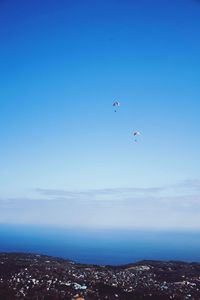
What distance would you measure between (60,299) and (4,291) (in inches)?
202

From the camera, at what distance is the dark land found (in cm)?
3062

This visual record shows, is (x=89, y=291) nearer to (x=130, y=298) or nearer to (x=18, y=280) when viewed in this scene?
(x=130, y=298)

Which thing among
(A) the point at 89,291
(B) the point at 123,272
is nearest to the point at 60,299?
(A) the point at 89,291

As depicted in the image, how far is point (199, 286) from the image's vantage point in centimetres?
3669

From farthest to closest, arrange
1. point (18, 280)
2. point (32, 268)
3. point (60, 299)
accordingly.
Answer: point (32, 268) < point (18, 280) < point (60, 299)

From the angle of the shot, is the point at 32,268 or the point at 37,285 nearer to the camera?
the point at 37,285

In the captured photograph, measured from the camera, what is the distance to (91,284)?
33688 mm

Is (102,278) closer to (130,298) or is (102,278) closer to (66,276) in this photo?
(66,276)

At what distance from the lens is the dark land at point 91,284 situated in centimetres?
3062

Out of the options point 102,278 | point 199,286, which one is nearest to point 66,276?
point 102,278

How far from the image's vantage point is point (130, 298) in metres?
31.1

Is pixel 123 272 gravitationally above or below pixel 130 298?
above

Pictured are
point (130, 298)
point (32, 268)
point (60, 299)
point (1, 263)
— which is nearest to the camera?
point (60, 299)

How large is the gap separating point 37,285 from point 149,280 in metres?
12.4
